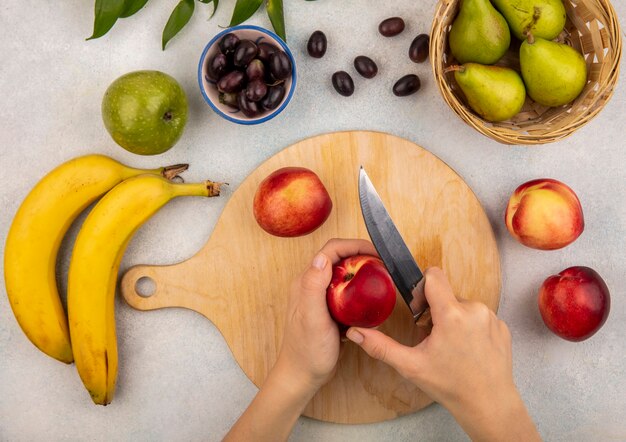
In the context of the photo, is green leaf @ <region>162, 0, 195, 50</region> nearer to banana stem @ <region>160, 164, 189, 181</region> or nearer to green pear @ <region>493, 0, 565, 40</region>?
banana stem @ <region>160, 164, 189, 181</region>

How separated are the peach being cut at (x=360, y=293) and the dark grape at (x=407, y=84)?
35 cm

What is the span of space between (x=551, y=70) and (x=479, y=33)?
137 millimetres

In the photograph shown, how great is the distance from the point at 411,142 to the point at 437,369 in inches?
16.6

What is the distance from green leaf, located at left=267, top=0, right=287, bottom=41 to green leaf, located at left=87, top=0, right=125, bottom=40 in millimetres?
274

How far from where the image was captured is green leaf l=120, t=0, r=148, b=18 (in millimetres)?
1047

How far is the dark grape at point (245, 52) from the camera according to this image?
0.98 meters

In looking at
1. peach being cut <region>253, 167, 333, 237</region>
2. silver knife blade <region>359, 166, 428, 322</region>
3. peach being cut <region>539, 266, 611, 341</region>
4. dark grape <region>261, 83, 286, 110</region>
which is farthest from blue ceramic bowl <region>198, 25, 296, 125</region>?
peach being cut <region>539, 266, 611, 341</region>

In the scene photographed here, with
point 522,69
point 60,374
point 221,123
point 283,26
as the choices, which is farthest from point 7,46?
point 522,69

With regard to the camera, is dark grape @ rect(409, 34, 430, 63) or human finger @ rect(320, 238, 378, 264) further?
dark grape @ rect(409, 34, 430, 63)

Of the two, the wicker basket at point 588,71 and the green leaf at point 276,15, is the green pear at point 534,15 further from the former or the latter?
the green leaf at point 276,15

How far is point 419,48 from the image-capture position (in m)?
1.06

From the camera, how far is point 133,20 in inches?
43.2

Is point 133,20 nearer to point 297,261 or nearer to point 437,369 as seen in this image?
point 297,261

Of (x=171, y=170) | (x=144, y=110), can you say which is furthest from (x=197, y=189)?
(x=144, y=110)
